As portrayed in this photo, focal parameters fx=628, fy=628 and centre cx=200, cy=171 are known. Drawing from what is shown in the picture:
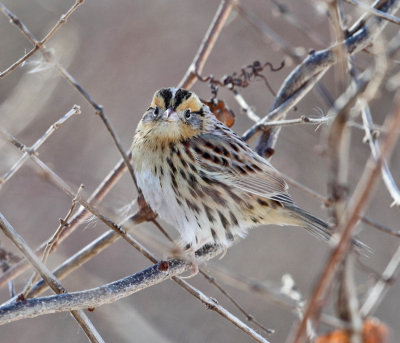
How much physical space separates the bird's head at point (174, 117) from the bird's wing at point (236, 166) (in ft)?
0.31

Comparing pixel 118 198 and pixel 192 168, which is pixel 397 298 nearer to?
pixel 192 168

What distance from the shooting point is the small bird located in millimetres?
3600

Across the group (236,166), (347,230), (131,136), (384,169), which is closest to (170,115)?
(236,166)

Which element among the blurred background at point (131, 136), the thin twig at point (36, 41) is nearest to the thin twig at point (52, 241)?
the thin twig at point (36, 41)

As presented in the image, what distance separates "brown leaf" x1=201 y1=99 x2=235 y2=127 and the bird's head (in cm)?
19

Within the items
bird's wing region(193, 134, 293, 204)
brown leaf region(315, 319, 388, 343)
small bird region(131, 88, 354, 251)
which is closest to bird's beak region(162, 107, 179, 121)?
small bird region(131, 88, 354, 251)

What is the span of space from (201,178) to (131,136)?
3.15 m

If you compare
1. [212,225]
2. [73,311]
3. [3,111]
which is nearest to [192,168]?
[212,225]

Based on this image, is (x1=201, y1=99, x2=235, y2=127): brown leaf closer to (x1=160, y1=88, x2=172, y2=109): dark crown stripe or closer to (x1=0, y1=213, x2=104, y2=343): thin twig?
(x1=160, y1=88, x2=172, y2=109): dark crown stripe

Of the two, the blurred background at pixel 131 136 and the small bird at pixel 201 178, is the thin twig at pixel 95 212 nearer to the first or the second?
the small bird at pixel 201 178

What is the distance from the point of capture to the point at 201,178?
3680 millimetres

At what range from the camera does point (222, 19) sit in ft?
12.4

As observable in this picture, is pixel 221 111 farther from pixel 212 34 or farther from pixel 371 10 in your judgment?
pixel 371 10

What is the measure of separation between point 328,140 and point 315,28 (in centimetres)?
637
